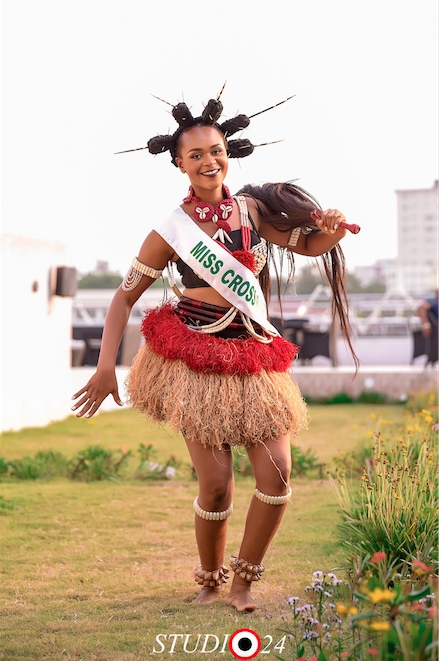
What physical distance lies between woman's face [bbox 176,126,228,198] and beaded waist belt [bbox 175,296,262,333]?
1.68 ft

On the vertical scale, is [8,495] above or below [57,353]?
below

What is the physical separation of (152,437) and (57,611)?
5.04 meters

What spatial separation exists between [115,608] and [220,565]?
0.48m

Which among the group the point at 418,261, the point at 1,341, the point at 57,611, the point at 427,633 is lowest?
the point at 57,611

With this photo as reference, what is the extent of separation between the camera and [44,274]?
9570mm

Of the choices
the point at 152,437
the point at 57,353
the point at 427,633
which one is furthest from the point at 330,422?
the point at 427,633

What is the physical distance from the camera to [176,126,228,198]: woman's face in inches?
141

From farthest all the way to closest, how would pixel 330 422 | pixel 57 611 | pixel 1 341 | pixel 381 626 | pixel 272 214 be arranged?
pixel 330 422 → pixel 1 341 → pixel 272 214 → pixel 57 611 → pixel 381 626

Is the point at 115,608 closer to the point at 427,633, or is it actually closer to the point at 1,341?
the point at 427,633

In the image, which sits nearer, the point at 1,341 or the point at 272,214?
the point at 272,214

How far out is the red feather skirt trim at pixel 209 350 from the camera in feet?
11.3

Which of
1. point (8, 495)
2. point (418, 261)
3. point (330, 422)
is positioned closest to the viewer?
point (8, 495)

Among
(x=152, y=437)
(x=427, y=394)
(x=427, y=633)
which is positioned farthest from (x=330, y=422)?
(x=427, y=633)

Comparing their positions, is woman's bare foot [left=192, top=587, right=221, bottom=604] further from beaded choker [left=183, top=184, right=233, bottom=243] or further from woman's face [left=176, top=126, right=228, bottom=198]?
woman's face [left=176, top=126, right=228, bottom=198]
